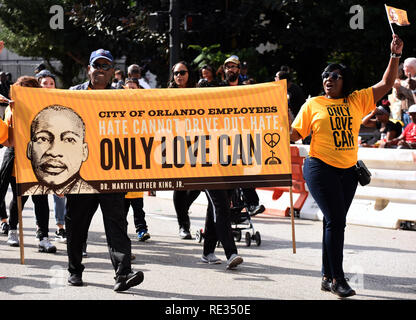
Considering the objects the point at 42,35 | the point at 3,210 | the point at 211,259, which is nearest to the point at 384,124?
the point at 211,259

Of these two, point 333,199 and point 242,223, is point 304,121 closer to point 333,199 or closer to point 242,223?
point 333,199

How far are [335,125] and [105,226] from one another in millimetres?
2113

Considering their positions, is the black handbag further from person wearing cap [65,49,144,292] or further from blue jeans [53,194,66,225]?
blue jeans [53,194,66,225]

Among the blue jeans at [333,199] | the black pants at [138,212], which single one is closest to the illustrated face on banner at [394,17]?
the blue jeans at [333,199]

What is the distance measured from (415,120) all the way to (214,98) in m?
5.12

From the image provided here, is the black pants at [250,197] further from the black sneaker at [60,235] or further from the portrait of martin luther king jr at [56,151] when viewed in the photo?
the portrait of martin luther king jr at [56,151]

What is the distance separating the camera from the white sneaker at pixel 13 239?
9562 millimetres

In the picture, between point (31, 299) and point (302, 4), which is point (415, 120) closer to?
point (31, 299)

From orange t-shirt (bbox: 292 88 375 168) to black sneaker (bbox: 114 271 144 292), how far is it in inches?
69.8

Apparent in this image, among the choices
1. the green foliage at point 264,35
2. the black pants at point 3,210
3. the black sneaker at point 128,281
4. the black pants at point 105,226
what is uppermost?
the green foliage at point 264,35

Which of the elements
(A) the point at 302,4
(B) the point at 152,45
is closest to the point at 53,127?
(A) the point at 302,4

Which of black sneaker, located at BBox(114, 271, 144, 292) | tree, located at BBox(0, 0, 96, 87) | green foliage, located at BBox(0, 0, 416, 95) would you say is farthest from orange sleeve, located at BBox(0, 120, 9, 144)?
tree, located at BBox(0, 0, 96, 87)

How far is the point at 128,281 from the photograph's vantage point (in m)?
6.94
